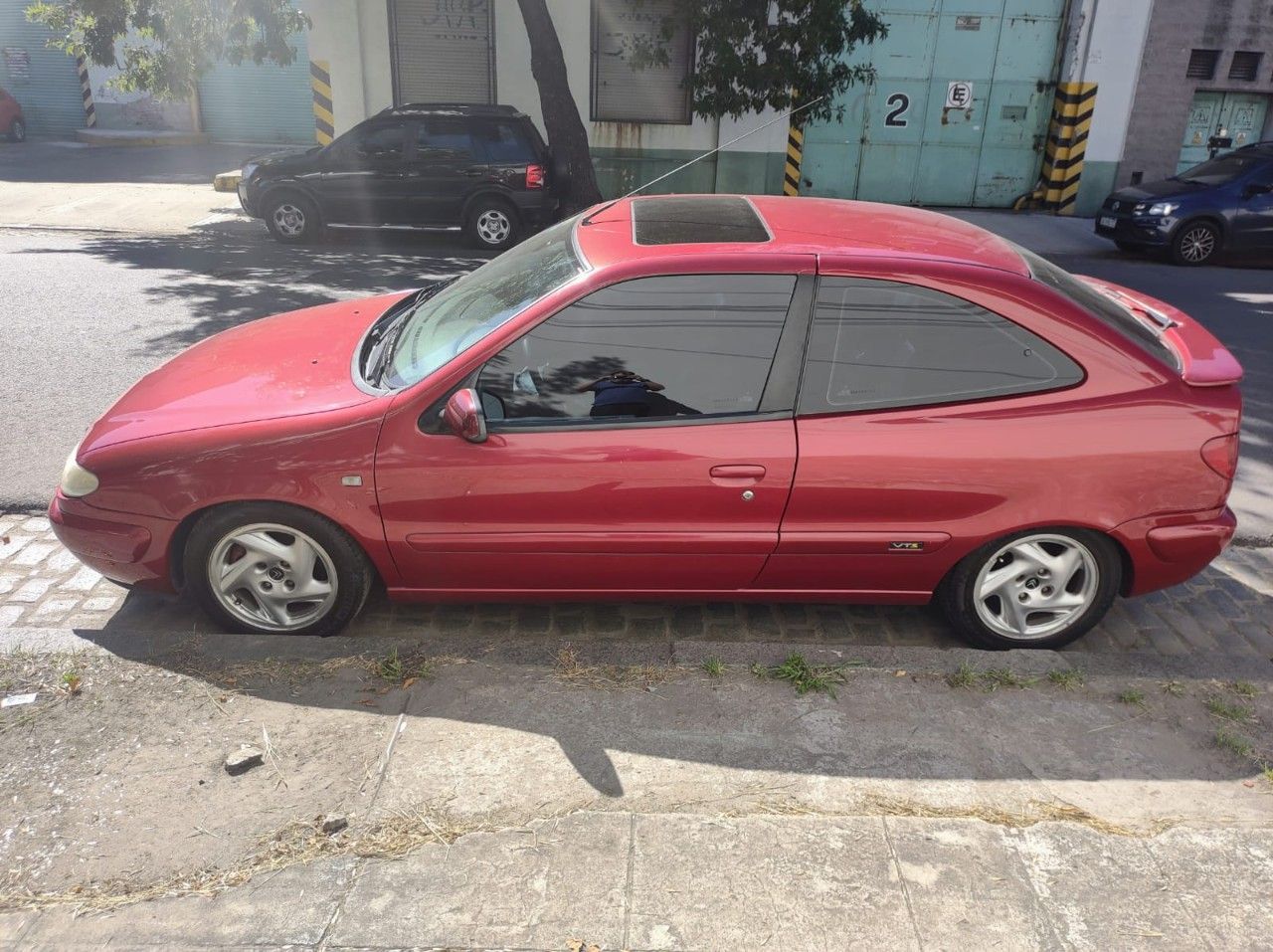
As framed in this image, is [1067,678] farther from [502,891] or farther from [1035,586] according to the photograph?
[502,891]

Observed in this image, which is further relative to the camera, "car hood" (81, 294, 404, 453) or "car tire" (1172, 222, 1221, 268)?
"car tire" (1172, 222, 1221, 268)

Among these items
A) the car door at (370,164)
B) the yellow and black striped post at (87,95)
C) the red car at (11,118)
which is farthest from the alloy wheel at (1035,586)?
the yellow and black striped post at (87,95)

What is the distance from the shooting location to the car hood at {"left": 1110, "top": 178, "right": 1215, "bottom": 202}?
12758 mm

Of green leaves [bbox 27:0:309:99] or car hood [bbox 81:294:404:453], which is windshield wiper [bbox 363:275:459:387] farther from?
green leaves [bbox 27:0:309:99]

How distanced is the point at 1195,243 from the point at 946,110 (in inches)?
182

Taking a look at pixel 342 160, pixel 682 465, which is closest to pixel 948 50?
pixel 342 160

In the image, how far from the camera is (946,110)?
1559 cm

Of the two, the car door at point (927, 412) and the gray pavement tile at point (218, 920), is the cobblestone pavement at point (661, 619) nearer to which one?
the car door at point (927, 412)

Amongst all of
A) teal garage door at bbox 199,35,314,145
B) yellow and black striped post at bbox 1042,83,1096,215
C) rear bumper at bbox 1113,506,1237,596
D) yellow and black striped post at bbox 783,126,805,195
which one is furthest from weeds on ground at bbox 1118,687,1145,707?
teal garage door at bbox 199,35,314,145

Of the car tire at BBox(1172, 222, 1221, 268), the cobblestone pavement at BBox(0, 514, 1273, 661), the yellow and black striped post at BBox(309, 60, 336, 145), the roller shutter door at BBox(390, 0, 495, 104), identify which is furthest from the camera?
the yellow and black striped post at BBox(309, 60, 336, 145)

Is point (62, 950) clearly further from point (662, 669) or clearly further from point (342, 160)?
point (342, 160)

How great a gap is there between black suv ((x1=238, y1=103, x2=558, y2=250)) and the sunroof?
8000 mm

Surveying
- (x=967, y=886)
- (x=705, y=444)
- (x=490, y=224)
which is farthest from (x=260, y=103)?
(x=967, y=886)

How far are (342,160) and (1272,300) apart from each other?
425 inches
